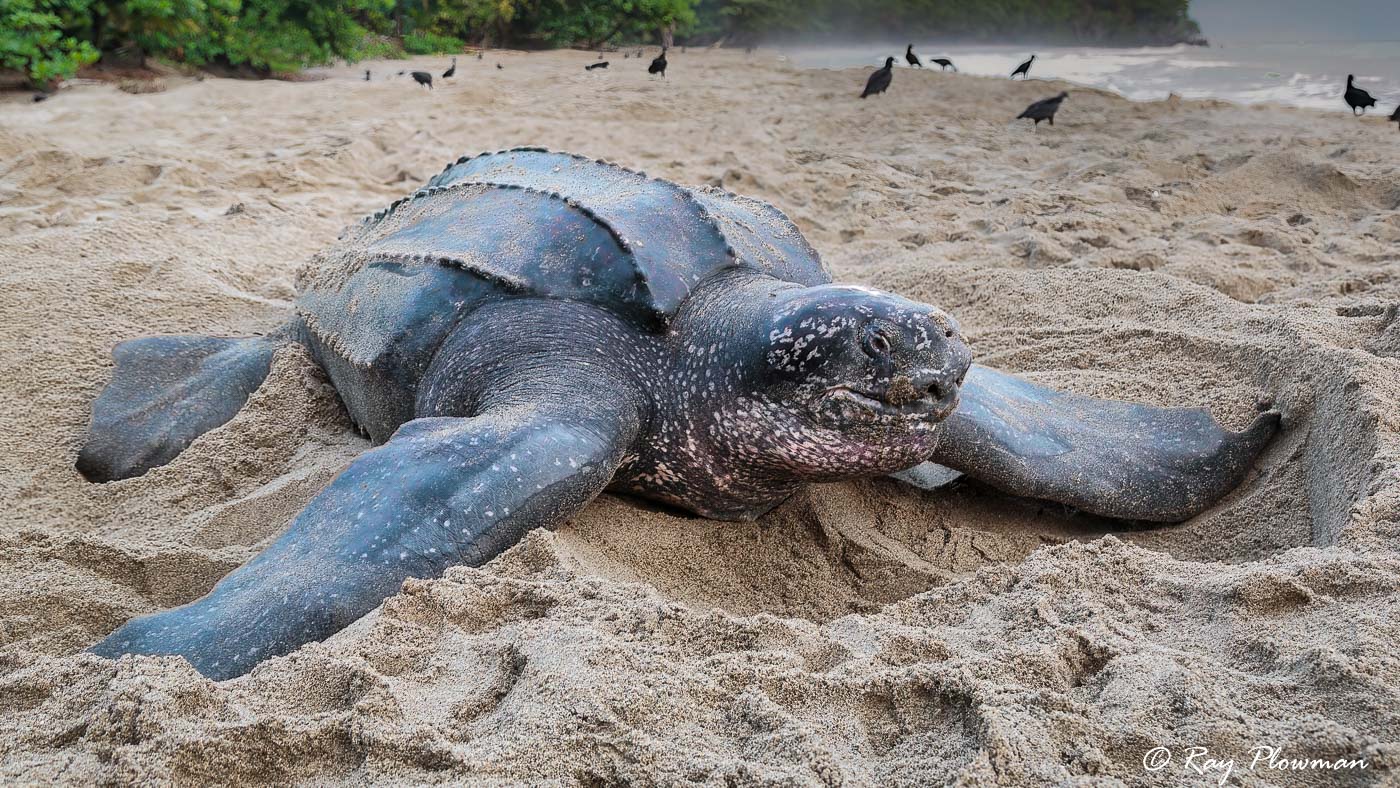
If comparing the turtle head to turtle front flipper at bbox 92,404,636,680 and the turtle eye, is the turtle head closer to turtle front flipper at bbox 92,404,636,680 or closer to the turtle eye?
the turtle eye

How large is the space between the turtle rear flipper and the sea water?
7.85m

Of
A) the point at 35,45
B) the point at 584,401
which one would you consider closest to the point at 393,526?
the point at 584,401

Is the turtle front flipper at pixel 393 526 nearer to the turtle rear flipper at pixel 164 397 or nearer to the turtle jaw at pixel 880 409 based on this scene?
the turtle jaw at pixel 880 409

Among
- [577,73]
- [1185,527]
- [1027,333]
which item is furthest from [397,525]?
[577,73]

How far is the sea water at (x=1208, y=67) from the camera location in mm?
8781

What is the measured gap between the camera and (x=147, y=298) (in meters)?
3.18

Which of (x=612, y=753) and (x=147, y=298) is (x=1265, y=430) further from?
(x=147, y=298)

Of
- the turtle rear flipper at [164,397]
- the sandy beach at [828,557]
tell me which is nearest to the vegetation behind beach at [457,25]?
the sandy beach at [828,557]

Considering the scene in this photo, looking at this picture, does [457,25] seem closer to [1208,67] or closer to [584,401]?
[1208,67]

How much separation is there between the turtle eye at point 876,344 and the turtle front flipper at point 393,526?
0.52 metres

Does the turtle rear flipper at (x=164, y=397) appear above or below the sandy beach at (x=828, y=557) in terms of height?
below

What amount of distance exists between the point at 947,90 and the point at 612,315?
684 centimetres

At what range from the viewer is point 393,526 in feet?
5.25

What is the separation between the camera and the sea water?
28.8 feet
